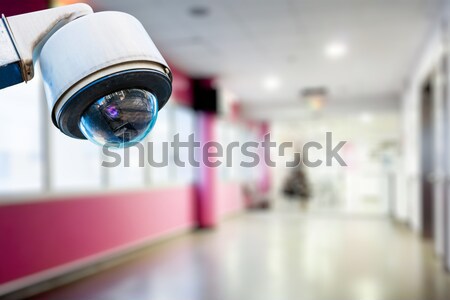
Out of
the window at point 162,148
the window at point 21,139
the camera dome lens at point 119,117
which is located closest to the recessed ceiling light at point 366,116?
the window at point 162,148

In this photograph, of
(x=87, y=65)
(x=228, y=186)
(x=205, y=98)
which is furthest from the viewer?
(x=228, y=186)

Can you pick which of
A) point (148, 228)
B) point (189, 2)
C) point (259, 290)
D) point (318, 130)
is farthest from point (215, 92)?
point (318, 130)

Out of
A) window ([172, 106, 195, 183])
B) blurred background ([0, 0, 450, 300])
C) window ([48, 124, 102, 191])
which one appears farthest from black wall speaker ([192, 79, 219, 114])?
window ([48, 124, 102, 191])

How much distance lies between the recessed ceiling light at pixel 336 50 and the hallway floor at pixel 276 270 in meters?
3.29

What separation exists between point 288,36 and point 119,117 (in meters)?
5.26

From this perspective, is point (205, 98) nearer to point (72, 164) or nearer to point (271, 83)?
point (271, 83)

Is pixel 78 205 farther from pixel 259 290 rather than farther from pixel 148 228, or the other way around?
pixel 259 290

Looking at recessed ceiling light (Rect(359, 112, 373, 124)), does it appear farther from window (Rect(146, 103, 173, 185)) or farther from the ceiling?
window (Rect(146, 103, 173, 185))

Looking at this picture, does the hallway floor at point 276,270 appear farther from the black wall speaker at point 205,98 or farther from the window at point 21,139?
the black wall speaker at point 205,98

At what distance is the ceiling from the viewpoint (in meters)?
4.58

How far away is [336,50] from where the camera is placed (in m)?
6.40

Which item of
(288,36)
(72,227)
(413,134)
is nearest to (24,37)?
(72,227)

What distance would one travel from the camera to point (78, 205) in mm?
4871

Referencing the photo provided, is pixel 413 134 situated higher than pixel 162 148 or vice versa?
pixel 413 134
